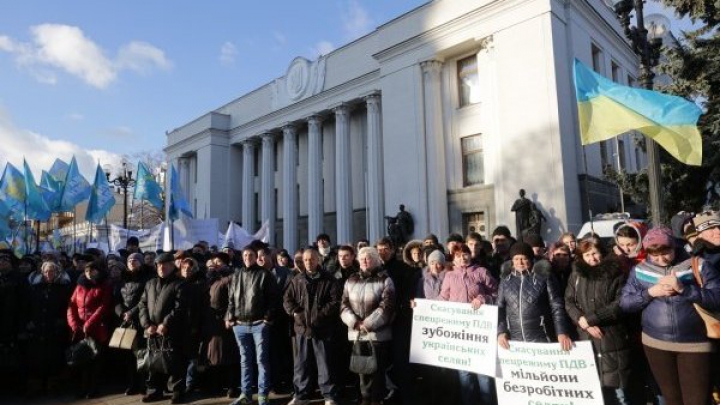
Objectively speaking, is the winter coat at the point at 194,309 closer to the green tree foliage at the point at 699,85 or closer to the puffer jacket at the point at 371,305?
the puffer jacket at the point at 371,305

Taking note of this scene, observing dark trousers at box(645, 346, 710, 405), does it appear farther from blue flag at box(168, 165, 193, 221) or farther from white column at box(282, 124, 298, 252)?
white column at box(282, 124, 298, 252)

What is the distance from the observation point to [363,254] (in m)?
5.78

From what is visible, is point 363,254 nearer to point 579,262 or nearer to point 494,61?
point 579,262

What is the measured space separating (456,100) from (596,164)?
6.24 meters

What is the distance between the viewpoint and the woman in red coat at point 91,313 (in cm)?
690

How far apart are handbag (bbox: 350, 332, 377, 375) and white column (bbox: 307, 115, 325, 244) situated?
22.3 m

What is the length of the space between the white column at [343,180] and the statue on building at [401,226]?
5.17 metres

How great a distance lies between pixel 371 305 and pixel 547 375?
6.50 feet

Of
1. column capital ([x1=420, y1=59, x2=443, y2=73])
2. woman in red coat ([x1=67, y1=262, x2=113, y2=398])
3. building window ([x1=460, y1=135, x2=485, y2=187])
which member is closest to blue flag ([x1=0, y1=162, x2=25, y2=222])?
A: woman in red coat ([x1=67, y1=262, x2=113, y2=398])

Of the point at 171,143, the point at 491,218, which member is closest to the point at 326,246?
the point at 491,218

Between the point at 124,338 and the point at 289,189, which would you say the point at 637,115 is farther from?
the point at 289,189

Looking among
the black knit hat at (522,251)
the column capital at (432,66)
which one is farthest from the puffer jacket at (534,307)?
the column capital at (432,66)

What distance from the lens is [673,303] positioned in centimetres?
381

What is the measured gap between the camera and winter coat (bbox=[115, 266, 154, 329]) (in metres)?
6.83
